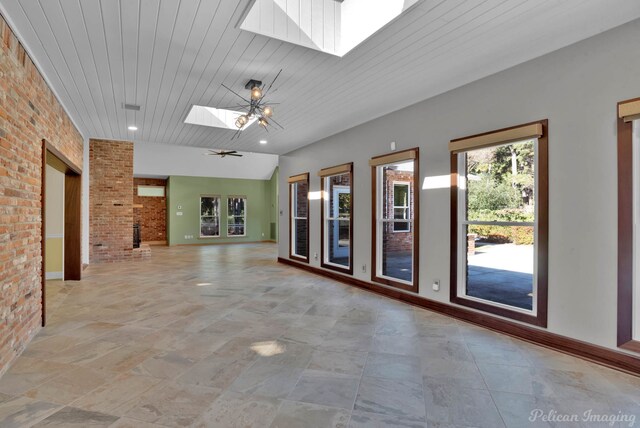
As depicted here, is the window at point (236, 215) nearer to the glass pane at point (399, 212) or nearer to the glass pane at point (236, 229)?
the glass pane at point (236, 229)

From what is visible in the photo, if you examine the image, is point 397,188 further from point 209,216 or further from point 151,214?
point 151,214

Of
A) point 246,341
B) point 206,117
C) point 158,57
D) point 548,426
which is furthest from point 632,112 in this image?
point 206,117

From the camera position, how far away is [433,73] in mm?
3582

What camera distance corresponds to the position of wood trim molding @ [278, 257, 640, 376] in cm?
265

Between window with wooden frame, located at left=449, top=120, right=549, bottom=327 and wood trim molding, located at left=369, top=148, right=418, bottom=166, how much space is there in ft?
1.99

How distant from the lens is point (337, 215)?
25.7ft

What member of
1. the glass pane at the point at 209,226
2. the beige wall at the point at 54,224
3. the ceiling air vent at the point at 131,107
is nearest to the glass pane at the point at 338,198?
the ceiling air vent at the point at 131,107

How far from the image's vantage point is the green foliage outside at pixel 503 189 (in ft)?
11.4

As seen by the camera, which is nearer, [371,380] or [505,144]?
[371,380]

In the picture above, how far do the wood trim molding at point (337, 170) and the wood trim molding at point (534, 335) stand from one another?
2.11 m

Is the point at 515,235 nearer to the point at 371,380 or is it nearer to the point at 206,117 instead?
the point at 371,380

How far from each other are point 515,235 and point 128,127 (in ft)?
20.2

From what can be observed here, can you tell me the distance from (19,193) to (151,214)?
11068mm

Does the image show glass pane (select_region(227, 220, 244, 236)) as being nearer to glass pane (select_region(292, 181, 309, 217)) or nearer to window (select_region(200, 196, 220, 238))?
window (select_region(200, 196, 220, 238))
